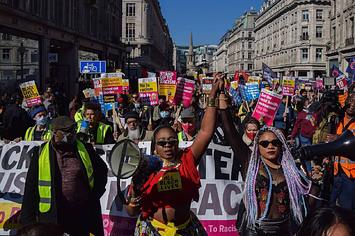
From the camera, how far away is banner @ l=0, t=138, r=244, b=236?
5781mm

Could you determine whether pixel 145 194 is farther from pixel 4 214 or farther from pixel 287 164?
pixel 4 214

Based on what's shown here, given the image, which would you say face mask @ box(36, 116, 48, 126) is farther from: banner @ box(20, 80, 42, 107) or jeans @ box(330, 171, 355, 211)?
jeans @ box(330, 171, 355, 211)

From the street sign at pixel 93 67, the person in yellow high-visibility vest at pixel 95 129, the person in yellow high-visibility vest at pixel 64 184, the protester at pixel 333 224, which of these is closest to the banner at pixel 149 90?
the person in yellow high-visibility vest at pixel 95 129

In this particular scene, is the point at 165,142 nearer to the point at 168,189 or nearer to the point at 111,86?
the point at 168,189

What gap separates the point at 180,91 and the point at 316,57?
251 feet

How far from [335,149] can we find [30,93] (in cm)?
847

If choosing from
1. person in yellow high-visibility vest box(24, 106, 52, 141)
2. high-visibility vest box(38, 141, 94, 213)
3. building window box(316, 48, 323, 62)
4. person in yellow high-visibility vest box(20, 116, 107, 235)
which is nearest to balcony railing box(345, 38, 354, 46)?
building window box(316, 48, 323, 62)

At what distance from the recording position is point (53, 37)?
1194 inches

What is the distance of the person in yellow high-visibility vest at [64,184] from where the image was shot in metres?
4.21

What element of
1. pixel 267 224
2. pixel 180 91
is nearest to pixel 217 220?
pixel 267 224

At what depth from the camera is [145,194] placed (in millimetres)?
3598

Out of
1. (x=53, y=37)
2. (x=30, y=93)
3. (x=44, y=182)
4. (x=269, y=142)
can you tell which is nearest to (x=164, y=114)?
(x=30, y=93)

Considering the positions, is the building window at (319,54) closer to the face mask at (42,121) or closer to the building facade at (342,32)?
the building facade at (342,32)

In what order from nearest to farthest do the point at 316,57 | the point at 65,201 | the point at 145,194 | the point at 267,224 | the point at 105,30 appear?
the point at 145,194, the point at 267,224, the point at 65,201, the point at 105,30, the point at 316,57
